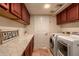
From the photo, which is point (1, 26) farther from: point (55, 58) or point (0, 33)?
point (55, 58)

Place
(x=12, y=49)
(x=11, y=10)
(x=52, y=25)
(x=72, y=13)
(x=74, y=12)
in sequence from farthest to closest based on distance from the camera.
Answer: (x=52, y=25), (x=72, y=13), (x=74, y=12), (x=11, y=10), (x=12, y=49)

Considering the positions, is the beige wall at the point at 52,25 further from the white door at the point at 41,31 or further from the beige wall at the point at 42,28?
the white door at the point at 41,31

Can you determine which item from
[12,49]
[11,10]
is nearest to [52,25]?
[11,10]

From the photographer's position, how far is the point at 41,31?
5.31 metres

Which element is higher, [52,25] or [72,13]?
[72,13]

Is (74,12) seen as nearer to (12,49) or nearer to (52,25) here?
(12,49)

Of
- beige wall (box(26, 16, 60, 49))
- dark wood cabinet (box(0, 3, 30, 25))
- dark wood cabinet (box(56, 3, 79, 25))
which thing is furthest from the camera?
beige wall (box(26, 16, 60, 49))

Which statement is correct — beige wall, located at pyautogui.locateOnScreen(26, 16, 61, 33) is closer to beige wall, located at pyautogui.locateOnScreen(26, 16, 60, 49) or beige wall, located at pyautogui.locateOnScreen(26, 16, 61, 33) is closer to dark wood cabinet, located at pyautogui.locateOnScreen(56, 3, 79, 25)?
beige wall, located at pyautogui.locateOnScreen(26, 16, 60, 49)

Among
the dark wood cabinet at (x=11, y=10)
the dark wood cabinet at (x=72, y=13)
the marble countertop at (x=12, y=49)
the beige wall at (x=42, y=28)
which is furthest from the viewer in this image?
the beige wall at (x=42, y=28)

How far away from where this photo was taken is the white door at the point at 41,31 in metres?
5.24

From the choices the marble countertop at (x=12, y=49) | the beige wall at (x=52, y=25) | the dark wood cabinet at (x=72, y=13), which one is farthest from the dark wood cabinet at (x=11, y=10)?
the beige wall at (x=52, y=25)

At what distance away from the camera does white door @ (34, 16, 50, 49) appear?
5.24 metres

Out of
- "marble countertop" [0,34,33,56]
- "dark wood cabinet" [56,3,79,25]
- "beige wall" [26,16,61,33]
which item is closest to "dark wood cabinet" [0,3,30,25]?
"marble countertop" [0,34,33,56]

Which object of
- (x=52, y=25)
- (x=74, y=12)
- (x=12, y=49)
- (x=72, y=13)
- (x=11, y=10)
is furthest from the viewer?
(x=52, y=25)
